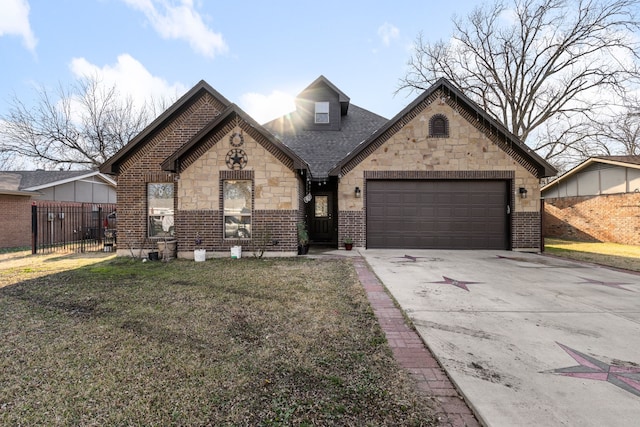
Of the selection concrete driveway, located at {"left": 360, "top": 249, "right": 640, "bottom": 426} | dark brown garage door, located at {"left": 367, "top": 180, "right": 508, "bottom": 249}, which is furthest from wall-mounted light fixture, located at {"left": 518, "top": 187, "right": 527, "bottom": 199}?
concrete driveway, located at {"left": 360, "top": 249, "right": 640, "bottom": 426}

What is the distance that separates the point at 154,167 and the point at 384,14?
33.7 ft

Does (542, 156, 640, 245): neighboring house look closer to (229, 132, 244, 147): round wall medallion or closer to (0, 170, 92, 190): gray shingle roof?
(229, 132, 244, 147): round wall medallion

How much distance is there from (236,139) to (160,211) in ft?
12.1

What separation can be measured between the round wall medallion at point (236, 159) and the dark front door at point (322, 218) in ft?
15.0

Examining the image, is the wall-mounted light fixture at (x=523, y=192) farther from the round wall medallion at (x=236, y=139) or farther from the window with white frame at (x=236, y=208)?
the round wall medallion at (x=236, y=139)

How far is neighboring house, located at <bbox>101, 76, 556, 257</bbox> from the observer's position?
369 inches

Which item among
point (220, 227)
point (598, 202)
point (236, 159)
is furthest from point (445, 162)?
point (598, 202)

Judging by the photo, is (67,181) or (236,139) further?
(67,181)

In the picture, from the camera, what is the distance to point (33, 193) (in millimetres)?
14148

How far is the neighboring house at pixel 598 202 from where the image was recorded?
13759 mm

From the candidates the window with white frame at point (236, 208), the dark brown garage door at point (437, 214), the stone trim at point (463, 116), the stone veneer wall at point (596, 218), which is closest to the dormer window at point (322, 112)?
the stone trim at point (463, 116)

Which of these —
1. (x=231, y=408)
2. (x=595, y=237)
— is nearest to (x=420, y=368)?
(x=231, y=408)

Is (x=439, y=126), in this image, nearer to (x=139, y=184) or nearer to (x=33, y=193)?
(x=139, y=184)

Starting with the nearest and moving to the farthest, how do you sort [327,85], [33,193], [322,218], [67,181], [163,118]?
[163,118] < [322,218] < [33,193] < [327,85] < [67,181]
